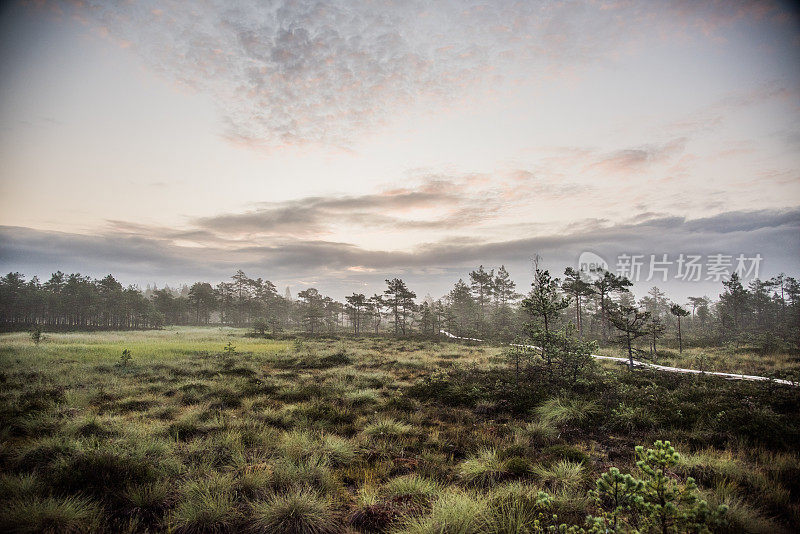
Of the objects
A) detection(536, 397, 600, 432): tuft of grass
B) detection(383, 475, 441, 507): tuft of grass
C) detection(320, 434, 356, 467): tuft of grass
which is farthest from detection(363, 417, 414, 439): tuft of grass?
detection(536, 397, 600, 432): tuft of grass

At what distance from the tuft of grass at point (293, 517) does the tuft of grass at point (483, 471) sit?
2.77 metres

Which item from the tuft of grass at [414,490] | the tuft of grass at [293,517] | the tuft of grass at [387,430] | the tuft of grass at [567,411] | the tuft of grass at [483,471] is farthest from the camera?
the tuft of grass at [567,411]

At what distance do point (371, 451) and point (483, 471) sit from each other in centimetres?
265

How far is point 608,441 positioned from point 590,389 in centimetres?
485

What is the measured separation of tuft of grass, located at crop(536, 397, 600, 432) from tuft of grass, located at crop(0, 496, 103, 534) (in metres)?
10.0

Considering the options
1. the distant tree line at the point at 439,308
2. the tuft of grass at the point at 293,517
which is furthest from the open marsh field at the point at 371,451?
the distant tree line at the point at 439,308

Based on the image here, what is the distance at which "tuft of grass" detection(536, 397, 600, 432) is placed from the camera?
926 centimetres

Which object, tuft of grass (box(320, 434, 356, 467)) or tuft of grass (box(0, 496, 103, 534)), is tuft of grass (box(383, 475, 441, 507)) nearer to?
tuft of grass (box(320, 434, 356, 467))

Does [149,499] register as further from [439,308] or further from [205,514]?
[439,308]

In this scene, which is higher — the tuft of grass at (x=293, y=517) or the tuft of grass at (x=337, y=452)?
the tuft of grass at (x=293, y=517)

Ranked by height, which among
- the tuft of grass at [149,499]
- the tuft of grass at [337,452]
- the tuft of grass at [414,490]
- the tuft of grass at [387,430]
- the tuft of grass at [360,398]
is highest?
the tuft of grass at [149,499]

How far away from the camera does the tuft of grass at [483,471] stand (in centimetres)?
600

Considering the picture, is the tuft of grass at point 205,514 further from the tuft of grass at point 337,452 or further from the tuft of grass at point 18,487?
the tuft of grass at point 18,487

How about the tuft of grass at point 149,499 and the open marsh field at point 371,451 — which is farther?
the tuft of grass at point 149,499
